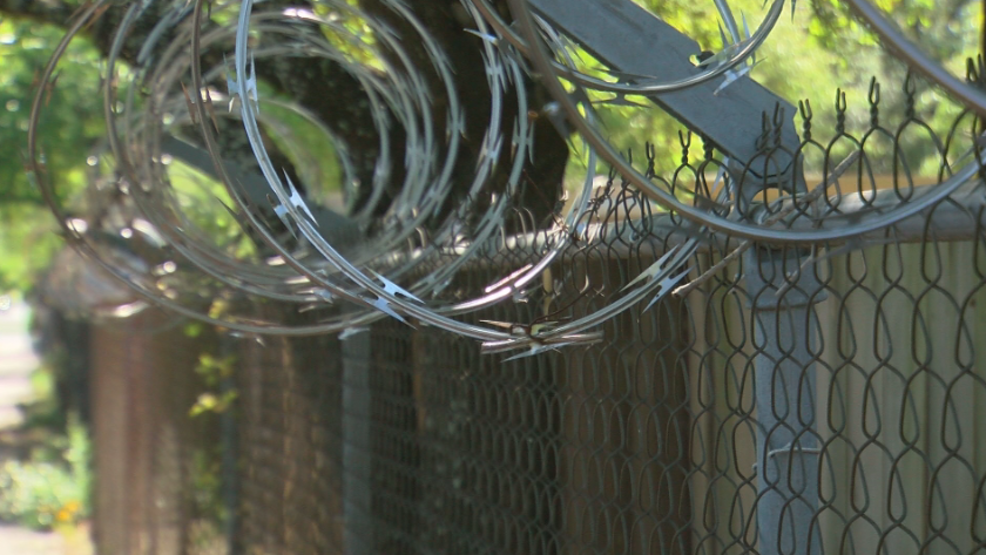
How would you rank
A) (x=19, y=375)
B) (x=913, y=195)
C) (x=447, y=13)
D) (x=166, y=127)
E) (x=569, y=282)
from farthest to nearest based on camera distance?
(x=19, y=375)
(x=447, y=13)
(x=166, y=127)
(x=569, y=282)
(x=913, y=195)

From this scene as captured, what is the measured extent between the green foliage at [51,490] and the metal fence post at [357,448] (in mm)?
10161

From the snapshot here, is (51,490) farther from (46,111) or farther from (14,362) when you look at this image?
(14,362)

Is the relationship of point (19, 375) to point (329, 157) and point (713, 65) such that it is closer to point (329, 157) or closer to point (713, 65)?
point (329, 157)

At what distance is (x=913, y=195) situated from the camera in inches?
63.2

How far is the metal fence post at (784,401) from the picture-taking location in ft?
6.48

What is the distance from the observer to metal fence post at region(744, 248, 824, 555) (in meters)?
1.98

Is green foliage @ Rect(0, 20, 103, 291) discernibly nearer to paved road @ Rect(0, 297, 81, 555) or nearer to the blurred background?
the blurred background

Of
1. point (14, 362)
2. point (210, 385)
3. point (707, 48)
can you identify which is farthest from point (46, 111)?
point (14, 362)

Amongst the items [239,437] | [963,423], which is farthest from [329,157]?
[963,423]

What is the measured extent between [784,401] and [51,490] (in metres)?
15.0

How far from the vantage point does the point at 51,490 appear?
15062 mm

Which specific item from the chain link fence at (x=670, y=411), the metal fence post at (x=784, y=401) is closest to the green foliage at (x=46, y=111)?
the chain link fence at (x=670, y=411)

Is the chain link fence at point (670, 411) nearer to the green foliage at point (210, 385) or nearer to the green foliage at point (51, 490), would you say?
the green foliage at point (210, 385)

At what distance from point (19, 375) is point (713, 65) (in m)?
25.7
